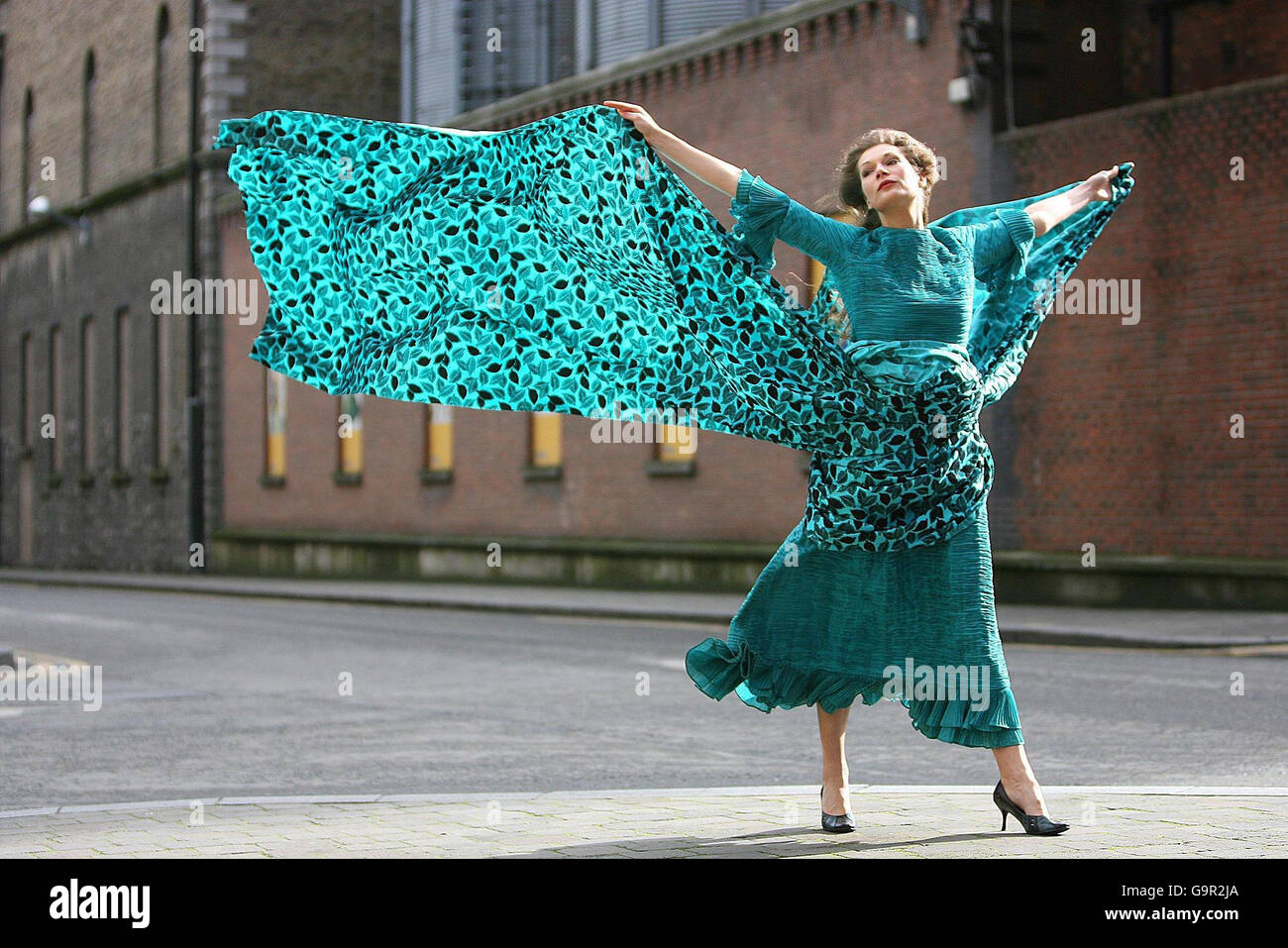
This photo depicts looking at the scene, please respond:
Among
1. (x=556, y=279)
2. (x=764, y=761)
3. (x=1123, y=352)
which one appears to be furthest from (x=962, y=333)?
(x=1123, y=352)

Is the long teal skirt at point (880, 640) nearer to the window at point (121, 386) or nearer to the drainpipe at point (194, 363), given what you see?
the drainpipe at point (194, 363)

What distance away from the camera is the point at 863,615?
5949 millimetres

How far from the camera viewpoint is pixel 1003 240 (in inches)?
245

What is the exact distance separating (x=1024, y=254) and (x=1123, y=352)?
44.1 ft

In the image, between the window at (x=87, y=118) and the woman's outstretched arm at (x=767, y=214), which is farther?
the window at (x=87, y=118)

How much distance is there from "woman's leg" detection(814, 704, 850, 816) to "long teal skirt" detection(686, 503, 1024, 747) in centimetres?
5

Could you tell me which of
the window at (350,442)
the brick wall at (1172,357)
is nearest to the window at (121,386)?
the window at (350,442)

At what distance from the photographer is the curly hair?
6.08 metres

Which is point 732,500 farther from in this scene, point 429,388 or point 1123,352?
point 429,388

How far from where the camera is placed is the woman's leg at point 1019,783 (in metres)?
5.74

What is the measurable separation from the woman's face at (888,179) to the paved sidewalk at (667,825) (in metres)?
2.02

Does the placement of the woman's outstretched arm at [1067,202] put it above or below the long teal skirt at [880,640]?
above

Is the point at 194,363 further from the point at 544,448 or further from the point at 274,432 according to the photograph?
the point at 544,448

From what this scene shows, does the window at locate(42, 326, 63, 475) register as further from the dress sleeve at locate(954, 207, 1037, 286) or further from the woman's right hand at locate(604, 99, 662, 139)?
the dress sleeve at locate(954, 207, 1037, 286)
